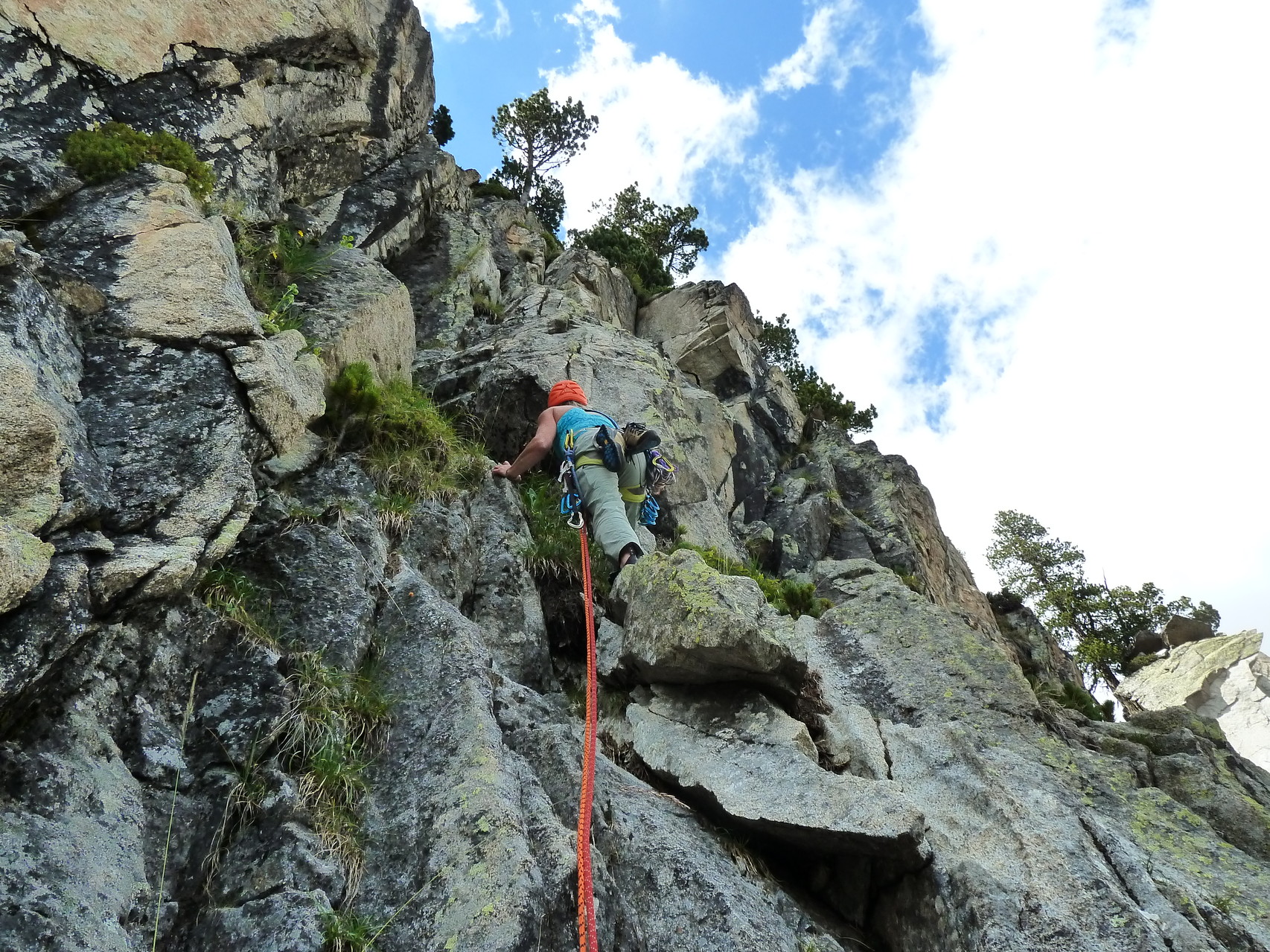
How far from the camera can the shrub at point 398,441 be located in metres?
7.79

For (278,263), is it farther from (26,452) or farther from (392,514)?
(26,452)

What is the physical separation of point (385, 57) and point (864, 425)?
50.1ft

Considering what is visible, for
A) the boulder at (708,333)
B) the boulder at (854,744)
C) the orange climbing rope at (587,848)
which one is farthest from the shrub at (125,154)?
the boulder at (708,333)

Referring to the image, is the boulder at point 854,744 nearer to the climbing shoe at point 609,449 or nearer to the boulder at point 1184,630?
the climbing shoe at point 609,449

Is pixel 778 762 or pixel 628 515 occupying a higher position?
pixel 628 515

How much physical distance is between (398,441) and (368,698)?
11.4ft

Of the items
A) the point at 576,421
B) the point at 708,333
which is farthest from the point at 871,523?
the point at 576,421

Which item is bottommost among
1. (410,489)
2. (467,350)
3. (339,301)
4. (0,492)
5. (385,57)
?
(0,492)

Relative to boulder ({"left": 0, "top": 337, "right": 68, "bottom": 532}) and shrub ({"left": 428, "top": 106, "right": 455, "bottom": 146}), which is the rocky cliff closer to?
boulder ({"left": 0, "top": 337, "right": 68, "bottom": 532})

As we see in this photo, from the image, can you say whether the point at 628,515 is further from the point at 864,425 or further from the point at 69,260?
the point at 864,425

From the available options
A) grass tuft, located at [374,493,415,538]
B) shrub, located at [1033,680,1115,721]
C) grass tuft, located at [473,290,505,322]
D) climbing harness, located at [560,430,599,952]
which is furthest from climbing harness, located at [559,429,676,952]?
grass tuft, located at [473,290,505,322]

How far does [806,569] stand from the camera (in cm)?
1250

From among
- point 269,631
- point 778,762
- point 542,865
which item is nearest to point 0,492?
point 269,631

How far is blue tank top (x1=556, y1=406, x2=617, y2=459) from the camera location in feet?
26.4
